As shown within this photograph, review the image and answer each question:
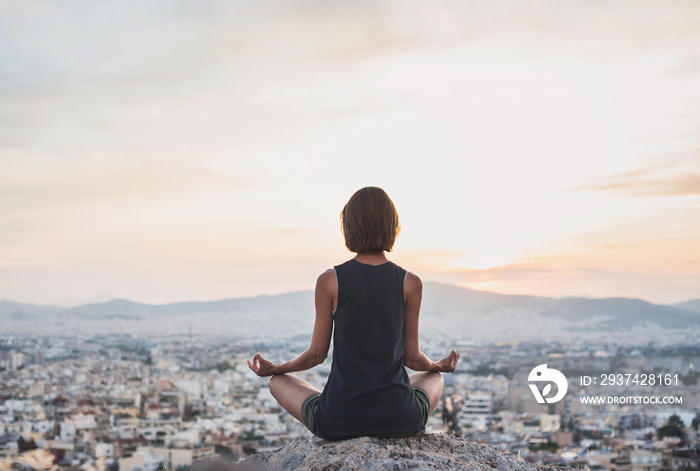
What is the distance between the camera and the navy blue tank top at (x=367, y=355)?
10.7 feet

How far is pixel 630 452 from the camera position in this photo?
52.6 feet

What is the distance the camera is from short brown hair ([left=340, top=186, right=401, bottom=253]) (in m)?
3.28

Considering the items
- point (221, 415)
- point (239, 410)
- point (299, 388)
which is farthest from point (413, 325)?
point (239, 410)

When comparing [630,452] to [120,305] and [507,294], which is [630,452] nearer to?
[507,294]

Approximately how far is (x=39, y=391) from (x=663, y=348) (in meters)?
34.1

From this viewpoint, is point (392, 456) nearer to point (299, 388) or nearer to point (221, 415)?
point (299, 388)

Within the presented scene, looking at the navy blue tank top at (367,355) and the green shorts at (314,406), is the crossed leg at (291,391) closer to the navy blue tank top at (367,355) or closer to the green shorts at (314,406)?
the green shorts at (314,406)

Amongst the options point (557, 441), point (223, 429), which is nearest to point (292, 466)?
point (557, 441)

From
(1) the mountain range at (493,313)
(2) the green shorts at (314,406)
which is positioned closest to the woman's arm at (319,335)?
(2) the green shorts at (314,406)

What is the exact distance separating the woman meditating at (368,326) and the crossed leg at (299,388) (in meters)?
0.21

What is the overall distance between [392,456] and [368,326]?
582 millimetres

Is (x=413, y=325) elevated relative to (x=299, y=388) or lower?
elevated

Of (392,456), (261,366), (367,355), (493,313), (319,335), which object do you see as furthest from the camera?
(493,313)

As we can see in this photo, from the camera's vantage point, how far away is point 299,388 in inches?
141
